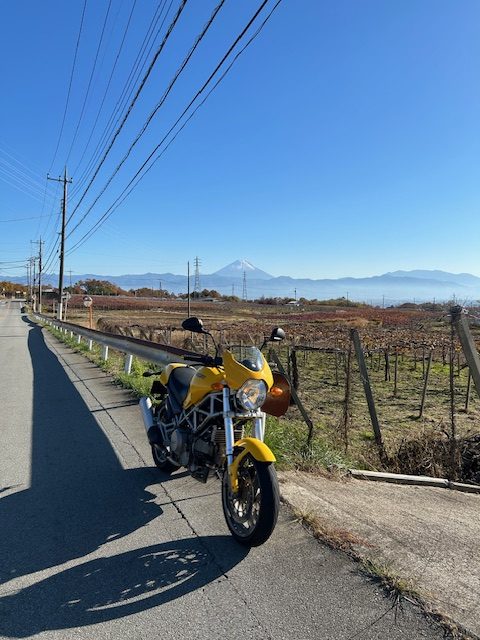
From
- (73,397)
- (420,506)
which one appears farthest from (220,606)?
(73,397)

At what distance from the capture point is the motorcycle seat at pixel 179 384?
14.0ft

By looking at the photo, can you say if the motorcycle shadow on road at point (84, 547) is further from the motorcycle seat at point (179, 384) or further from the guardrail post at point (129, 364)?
the guardrail post at point (129, 364)

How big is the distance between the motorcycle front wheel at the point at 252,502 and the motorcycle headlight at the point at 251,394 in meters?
0.34

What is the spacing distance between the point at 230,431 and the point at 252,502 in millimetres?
490

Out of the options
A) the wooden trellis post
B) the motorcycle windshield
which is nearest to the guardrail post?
the wooden trellis post

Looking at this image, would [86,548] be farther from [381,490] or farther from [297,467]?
[381,490]

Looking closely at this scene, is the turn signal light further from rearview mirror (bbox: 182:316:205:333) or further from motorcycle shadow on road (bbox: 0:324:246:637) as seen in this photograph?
motorcycle shadow on road (bbox: 0:324:246:637)

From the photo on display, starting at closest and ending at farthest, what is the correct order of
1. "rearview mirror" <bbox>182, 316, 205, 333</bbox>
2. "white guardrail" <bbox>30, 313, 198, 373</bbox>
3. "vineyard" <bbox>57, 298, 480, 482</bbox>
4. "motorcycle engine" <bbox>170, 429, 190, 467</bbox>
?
"rearview mirror" <bbox>182, 316, 205, 333</bbox> < "motorcycle engine" <bbox>170, 429, 190, 467</bbox> < "vineyard" <bbox>57, 298, 480, 482</bbox> < "white guardrail" <bbox>30, 313, 198, 373</bbox>

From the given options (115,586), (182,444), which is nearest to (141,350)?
(182,444)

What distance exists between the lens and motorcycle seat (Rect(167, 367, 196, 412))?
4.25 metres

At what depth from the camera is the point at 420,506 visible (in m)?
4.31

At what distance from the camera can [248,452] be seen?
3236mm

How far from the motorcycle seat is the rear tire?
18.7 inches

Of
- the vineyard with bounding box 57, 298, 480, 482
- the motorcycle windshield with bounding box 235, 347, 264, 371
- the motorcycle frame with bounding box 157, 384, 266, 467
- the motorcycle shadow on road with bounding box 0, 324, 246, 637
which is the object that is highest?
the motorcycle windshield with bounding box 235, 347, 264, 371
